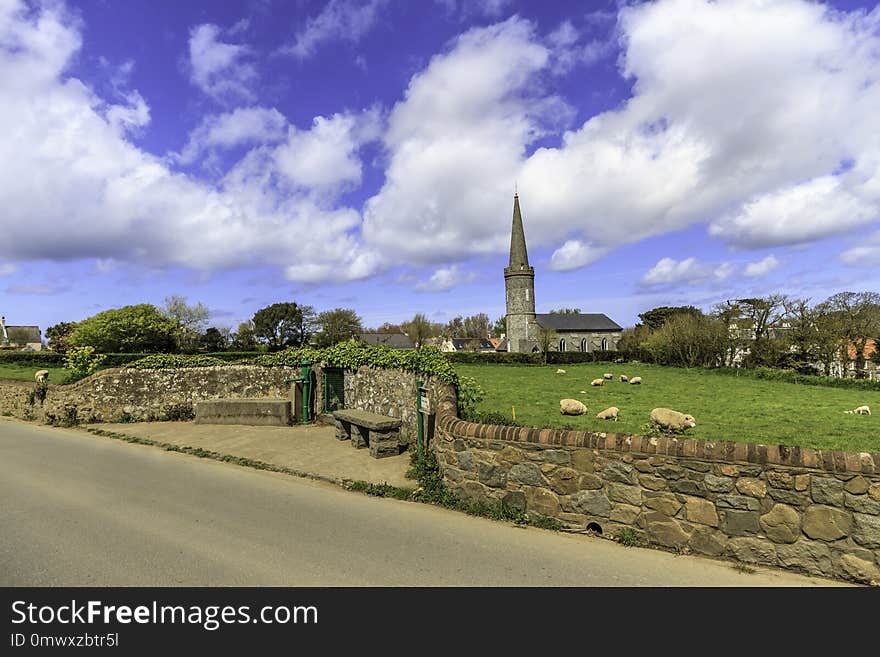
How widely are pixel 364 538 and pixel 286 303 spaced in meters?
70.8

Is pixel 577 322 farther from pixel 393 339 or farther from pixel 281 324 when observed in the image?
pixel 281 324

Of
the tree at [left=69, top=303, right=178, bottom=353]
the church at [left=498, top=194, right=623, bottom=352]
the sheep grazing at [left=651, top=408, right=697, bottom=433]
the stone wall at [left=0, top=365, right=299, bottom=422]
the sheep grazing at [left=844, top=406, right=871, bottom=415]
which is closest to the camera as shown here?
the sheep grazing at [left=651, top=408, right=697, bottom=433]

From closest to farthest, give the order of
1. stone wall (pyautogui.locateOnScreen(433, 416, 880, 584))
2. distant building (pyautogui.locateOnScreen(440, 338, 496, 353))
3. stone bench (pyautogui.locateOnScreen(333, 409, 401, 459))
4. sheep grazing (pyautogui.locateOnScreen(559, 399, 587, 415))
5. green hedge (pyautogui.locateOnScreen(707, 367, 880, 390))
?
stone wall (pyautogui.locateOnScreen(433, 416, 880, 584))
stone bench (pyautogui.locateOnScreen(333, 409, 401, 459))
sheep grazing (pyautogui.locateOnScreen(559, 399, 587, 415))
green hedge (pyautogui.locateOnScreen(707, 367, 880, 390))
distant building (pyautogui.locateOnScreen(440, 338, 496, 353))

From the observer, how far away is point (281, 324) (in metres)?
71.2

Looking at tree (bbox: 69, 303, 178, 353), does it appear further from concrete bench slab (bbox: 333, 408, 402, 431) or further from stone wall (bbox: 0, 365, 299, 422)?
concrete bench slab (bbox: 333, 408, 402, 431)

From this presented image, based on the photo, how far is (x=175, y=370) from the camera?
14.9 metres

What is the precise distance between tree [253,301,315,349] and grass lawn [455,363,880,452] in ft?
178

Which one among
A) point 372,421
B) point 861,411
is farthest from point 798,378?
point 372,421

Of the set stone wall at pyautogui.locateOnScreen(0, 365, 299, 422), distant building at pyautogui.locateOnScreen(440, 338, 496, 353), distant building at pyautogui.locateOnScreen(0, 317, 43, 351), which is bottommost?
stone wall at pyautogui.locateOnScreen(0, 365, 299, 422)

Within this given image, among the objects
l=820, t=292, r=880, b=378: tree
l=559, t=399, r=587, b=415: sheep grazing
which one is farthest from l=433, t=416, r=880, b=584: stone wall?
l=820, t=292, r=880, b=378: tree

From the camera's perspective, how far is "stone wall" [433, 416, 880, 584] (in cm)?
459

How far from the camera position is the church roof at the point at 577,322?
8044 centimetres

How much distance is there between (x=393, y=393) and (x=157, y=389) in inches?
331
